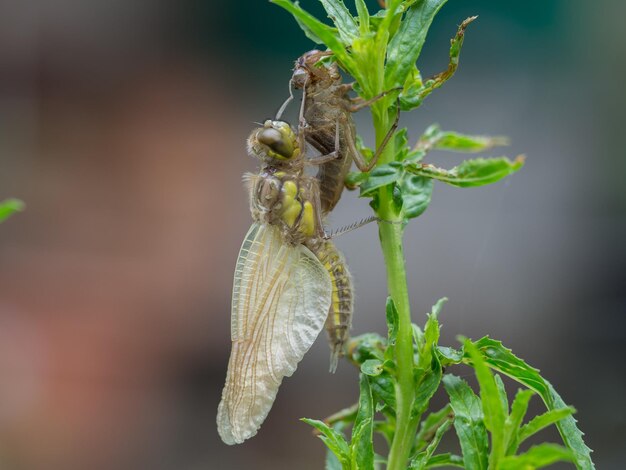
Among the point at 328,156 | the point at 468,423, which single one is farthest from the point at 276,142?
the point at 468,423

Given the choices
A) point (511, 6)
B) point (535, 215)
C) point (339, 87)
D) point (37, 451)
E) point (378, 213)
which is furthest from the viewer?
point (535, 215)

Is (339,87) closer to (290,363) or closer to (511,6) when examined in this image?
(290,363)

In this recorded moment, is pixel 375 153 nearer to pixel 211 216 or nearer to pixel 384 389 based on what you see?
pixel 384 389

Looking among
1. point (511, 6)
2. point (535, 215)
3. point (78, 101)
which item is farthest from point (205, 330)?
point (511, 6)

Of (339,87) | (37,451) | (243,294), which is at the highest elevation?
(339,87)

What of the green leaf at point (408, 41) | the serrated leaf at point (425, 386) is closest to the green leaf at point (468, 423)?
the serrated leaf at point (425, 386)

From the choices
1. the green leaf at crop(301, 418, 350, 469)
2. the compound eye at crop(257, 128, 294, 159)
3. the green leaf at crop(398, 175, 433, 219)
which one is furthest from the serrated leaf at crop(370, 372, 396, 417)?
the compound eye at crop(257, 128, 294, 159)

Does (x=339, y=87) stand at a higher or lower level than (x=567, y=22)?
lower
